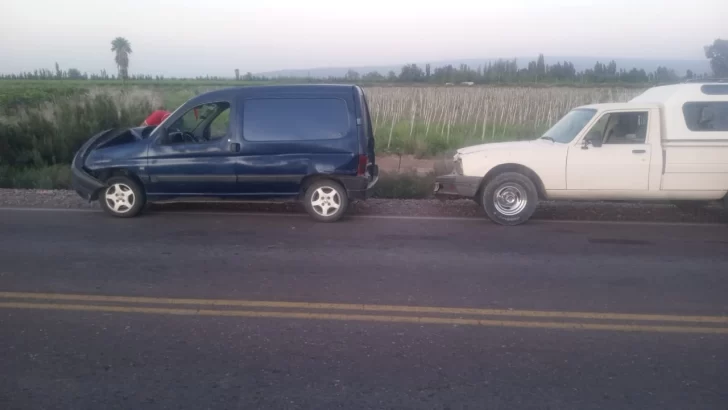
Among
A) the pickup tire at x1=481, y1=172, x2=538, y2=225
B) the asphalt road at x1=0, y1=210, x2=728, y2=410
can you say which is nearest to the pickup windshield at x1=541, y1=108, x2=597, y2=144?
the pickup tire at x1=481, y1=172, x2=538, y2=225

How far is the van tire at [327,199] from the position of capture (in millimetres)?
10312

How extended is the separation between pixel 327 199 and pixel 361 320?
4558 mm

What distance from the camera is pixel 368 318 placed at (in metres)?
5.96

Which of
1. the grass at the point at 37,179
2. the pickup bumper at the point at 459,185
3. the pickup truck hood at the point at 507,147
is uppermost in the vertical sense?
the pickup truck hood at the point at 507,147

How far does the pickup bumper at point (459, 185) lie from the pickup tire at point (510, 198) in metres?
0.17

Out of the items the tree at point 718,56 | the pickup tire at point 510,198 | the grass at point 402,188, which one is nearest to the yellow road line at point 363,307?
the pickup tire at point 510,198

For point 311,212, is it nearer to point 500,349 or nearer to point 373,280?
point 373,280

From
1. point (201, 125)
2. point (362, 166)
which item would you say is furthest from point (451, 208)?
point (201, 125)

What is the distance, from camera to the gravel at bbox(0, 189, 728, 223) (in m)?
10.9

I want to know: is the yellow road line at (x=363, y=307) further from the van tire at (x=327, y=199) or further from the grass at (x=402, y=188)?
the grass at (x=402, y=188)

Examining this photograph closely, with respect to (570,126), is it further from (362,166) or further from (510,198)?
(362,166)

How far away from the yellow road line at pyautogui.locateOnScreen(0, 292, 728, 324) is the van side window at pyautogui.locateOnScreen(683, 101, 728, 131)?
15.7 feet

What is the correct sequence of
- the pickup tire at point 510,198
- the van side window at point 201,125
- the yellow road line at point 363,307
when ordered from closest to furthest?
1. the yellow road line at point 363,307
2. the pickup tire at point 510,198
3. the van side window at point 201,125

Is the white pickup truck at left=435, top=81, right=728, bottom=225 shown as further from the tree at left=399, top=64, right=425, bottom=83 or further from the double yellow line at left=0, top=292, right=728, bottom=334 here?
the tree at left=399, top=64, right=425, bottom=83
